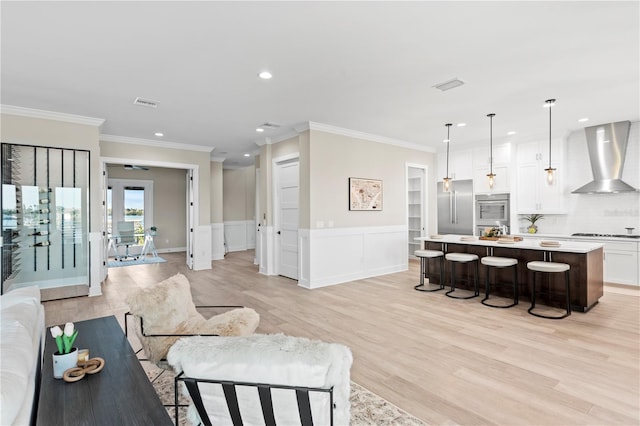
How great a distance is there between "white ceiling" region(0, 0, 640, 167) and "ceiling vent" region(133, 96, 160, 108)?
98 millimetres

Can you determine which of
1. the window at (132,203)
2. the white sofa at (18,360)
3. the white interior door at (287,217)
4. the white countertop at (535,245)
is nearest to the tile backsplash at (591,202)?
the white countertop at (535,245)

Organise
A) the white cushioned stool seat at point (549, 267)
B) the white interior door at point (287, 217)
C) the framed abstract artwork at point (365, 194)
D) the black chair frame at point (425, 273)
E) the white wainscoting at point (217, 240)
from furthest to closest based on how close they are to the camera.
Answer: the white wainscoting at point (217, 240) < the white interior door at point (287, 217) < the framed abstract artwork at point (365, 194) < the black chair frame at point (425, 273) < the white cushioned stool seat at point (549, 267)

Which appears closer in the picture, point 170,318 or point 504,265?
point 170,318

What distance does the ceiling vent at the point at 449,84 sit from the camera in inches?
150

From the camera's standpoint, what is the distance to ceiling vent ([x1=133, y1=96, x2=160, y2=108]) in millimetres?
4437

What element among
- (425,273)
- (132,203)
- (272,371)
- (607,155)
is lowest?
(425,273)

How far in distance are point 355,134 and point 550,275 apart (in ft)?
12.5

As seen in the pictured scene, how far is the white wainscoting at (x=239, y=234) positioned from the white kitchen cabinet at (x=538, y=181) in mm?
7985

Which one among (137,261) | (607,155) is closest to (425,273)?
(607,155)

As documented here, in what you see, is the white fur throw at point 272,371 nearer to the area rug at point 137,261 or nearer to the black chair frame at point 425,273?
the black chair frame at point 425,273

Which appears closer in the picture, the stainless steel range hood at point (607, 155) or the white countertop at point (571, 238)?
the white countertop at point (571, 238)

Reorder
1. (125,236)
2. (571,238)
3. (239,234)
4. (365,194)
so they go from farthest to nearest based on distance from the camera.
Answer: (239,234) → (125,236) → (365,194) → (571,238)

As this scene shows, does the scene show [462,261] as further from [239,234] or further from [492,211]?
[239,234]

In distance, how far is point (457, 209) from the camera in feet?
25.2
